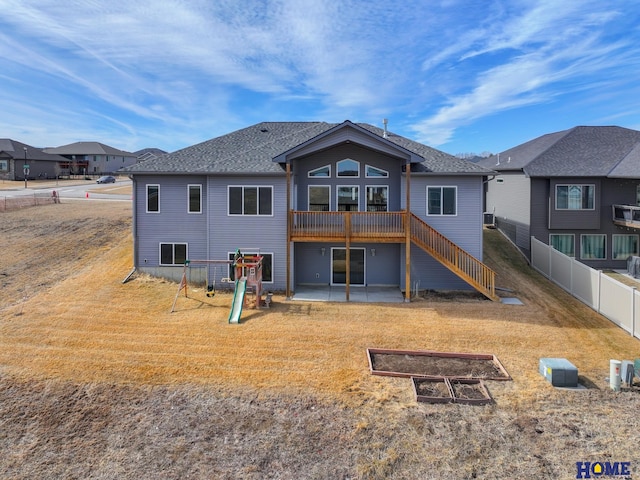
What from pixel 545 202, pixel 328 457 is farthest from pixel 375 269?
pixel 328 457

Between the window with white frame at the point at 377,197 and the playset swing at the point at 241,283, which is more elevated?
the window with white frame at the point at 377,197

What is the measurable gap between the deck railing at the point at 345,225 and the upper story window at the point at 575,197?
36.9ft

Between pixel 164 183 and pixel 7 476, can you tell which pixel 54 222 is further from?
pixel 7 476

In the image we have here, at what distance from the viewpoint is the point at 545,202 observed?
23547 millimetres

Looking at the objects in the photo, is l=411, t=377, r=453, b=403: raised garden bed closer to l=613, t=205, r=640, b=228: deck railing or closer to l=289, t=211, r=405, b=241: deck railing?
l=289, t=211, r=405, b=241: deck railing

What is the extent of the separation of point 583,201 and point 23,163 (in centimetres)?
6470

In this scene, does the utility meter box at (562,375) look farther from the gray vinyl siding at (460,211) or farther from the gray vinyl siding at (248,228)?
the gray vinyl siding at (248,228)

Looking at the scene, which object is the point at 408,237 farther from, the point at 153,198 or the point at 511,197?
the point at 511,197

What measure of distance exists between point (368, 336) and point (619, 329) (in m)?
8.73

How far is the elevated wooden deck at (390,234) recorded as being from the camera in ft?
57.9

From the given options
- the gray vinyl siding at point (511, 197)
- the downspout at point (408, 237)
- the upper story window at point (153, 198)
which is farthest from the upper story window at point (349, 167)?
the gray vinyl siding at point (511, 197)

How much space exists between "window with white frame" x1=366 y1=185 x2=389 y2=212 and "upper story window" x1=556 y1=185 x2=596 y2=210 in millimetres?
10754

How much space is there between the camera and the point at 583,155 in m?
24.4

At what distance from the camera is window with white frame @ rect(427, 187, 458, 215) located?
62.1 feet
